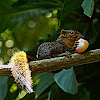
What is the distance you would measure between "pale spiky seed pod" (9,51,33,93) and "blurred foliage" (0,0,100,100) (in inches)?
13.1

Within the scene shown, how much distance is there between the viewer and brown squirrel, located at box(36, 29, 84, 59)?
2.25 feet

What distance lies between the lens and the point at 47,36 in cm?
112

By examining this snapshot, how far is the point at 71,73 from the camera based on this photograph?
3.15 ft

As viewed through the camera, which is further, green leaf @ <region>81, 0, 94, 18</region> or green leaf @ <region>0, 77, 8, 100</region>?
green leaf @ <region>0, 77, 8, 100</region>

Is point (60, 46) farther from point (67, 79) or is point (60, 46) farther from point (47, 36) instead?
point (47, 36)

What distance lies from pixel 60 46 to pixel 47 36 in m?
0.42

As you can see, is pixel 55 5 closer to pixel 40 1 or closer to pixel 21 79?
pixel 40 1

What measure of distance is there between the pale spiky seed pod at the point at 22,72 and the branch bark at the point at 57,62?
2cm

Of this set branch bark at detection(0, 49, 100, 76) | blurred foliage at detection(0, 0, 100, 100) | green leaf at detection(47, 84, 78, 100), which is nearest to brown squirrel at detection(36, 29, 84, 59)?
branch bark at detection(0, 49, 100, 76)

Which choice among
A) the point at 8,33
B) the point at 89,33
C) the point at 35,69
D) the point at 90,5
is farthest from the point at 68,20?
the point at 35,69

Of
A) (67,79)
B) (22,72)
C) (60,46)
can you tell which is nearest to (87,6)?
(60,46)

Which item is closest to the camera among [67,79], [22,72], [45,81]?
[22,72]

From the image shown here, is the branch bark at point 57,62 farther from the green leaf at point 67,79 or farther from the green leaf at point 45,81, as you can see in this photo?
the green leaf at point 45,81

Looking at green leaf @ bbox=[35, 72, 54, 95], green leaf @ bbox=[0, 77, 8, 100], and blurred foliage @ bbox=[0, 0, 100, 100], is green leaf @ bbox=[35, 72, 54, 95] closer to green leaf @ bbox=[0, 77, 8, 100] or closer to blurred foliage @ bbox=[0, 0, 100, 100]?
blurred foliage @ bbox=[0, 0, 100, 100]
